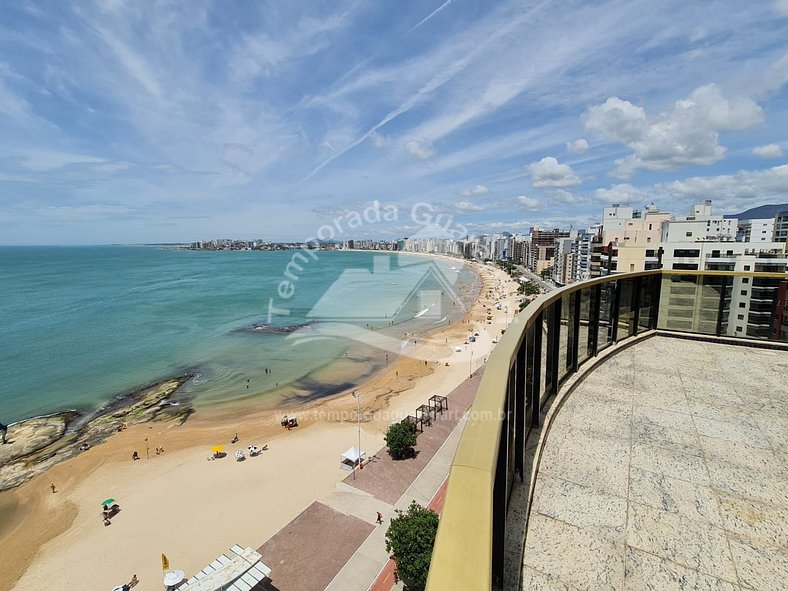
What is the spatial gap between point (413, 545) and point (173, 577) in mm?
6603

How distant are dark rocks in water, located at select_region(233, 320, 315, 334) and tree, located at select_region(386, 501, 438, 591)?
1118 inches

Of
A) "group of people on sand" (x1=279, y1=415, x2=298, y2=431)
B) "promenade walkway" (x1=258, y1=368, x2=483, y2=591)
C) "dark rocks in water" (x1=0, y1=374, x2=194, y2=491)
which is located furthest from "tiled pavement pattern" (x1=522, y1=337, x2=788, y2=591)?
"dark rocks in water" (x1=0, y1=374, x2=194, y2=491)

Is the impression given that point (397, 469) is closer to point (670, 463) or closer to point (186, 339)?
point (670, 463)

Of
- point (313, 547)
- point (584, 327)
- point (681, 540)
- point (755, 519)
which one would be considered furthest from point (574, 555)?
point (313, 547)

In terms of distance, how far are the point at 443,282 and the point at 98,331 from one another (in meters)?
55.0

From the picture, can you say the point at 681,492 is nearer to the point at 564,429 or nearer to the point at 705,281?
the point at 564,429

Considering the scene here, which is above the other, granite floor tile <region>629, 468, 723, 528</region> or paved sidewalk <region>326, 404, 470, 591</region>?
granite floor tile <region>629, 468, 723, 528</region>

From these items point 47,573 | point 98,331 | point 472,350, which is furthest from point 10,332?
point 472,350

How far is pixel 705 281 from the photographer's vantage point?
529 centimetres

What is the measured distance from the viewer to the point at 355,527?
447 inches

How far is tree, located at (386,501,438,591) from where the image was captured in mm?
8391

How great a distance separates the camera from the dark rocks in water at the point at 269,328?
35750 millimetres

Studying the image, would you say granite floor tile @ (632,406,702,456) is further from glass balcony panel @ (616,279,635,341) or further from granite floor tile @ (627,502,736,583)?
glass balcony panel @ (616,279,635,341)

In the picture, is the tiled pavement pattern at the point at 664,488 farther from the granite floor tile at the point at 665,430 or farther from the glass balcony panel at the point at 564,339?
the glass balcony panel at the point at 564,339
